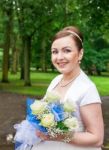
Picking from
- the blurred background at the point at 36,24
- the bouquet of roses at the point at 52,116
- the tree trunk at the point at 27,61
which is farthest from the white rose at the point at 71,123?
the tree trunk at the point at 27,61

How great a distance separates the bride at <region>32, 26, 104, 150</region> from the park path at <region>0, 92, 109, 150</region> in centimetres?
754

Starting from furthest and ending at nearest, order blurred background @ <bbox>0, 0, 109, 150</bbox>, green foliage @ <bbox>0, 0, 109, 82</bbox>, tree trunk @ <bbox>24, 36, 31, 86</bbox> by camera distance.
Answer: tree trunk @ <bbox>24, 36, 31, 86</bbox> < green foliage @ <bbox>0, 0, 109, 82</bbox> < blurred background @ <bbox>0, 0, 109, 150</bbox>

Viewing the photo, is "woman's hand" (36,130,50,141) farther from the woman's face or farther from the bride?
the woman's face

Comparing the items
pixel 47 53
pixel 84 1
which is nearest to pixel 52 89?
pixel 84 1

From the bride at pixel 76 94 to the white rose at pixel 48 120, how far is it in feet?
0.34

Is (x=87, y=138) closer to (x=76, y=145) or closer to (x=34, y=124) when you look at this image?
(x=76, y=145)

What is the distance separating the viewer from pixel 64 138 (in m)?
2.95

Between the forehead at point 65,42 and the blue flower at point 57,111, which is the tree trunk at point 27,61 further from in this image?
the blue flower at point 57,111

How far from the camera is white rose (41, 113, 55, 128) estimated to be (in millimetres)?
2863

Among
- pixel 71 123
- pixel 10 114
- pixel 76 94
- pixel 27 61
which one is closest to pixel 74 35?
pixel 76 94

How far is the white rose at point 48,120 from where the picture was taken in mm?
2863

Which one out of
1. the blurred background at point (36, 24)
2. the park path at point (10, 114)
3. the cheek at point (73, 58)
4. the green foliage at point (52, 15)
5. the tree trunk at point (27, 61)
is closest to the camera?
the cheek at point (73, 58)

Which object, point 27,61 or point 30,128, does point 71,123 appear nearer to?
point 30,128

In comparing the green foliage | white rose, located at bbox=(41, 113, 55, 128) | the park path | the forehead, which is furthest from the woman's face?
the green foliage
